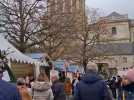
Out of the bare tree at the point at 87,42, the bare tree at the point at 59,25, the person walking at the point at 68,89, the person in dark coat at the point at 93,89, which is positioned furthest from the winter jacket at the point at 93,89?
the bare tree at the point at 87,42

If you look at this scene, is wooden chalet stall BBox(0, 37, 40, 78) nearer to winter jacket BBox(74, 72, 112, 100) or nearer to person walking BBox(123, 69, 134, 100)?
winter jacket BBox(74, 72, 112, 100)

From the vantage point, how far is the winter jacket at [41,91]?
1153 cm

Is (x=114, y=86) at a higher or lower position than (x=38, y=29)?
lower

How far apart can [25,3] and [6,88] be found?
3191cm

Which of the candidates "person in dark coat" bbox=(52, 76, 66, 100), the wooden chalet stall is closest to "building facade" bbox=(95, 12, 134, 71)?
the wooden chalet stall

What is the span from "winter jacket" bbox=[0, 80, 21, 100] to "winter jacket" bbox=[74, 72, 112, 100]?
16.2 ft

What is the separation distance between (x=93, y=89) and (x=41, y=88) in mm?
2522

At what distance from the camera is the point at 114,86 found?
32.0 m

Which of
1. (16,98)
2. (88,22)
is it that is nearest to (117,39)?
(88,22)

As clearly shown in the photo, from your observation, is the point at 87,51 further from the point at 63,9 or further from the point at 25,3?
the point at 25,3

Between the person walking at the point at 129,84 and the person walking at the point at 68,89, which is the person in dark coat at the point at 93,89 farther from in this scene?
the person walking at the point at 68,89

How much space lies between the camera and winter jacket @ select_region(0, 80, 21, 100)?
4.30 m

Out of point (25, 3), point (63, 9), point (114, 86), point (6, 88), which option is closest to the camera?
point (6, 88)

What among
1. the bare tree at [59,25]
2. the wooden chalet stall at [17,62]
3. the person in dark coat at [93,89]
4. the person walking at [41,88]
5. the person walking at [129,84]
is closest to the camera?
the person walking at [129,84]
